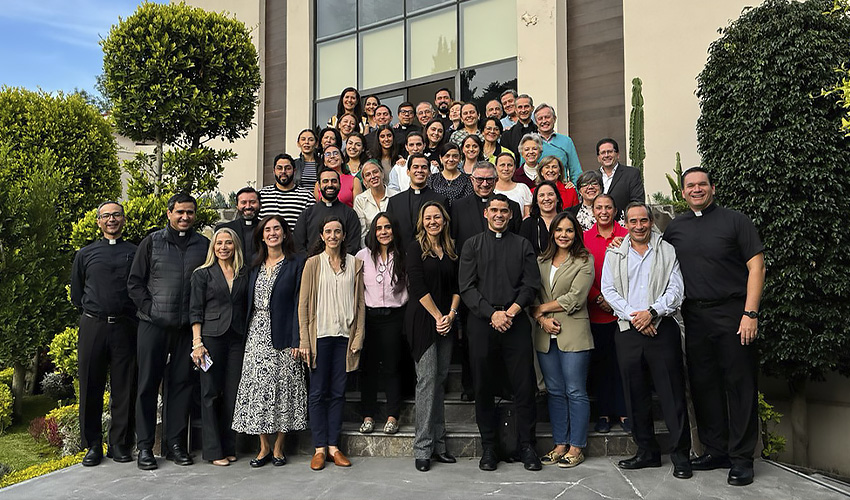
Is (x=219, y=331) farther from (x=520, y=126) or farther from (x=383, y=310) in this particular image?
(x=520, y=126)

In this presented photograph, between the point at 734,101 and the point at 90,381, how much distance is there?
7.44 meters

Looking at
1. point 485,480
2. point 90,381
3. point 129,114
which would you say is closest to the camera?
point 485,480

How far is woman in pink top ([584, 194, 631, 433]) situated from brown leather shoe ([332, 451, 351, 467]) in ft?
7.33

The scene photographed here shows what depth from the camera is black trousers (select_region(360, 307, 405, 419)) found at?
563cm

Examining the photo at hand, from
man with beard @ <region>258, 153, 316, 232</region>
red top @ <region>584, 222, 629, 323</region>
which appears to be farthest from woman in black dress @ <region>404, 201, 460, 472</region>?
man with beard @ <region>258, 153, 316, 232</region>

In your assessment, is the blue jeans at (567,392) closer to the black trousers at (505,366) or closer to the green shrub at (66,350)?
the black trousers at (505,366)

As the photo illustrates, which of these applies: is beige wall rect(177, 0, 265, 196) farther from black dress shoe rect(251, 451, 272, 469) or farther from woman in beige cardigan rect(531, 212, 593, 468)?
woman in beige cardigan rect(531, 212, 593, 468)

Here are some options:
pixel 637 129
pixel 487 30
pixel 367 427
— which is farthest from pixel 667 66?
pixel 367 427

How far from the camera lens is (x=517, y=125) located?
786cm

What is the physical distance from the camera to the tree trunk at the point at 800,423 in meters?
7.98

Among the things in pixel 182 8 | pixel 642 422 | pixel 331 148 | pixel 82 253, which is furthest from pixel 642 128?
pixel 82 253

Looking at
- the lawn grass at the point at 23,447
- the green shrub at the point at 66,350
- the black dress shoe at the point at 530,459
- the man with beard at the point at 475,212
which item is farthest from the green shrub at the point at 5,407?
the black dress shoe at the point at 530,459

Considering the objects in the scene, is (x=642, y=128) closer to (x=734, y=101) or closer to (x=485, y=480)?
(x=734, y=101)

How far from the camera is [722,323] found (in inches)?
192
